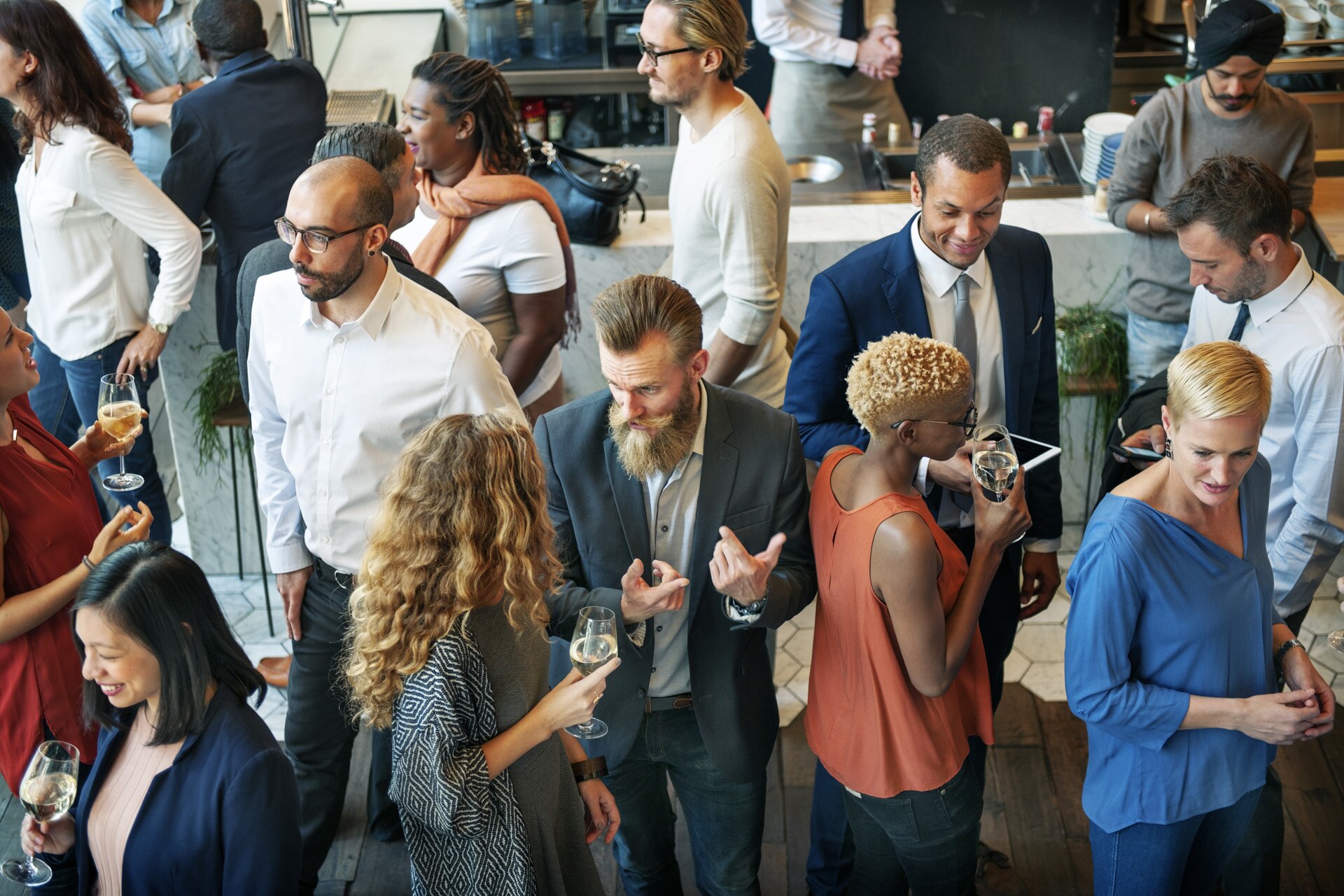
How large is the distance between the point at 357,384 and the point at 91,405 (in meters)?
1.57

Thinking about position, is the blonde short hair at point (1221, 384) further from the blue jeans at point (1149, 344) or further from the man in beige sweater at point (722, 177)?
the blue jeans at point (1149, 344)

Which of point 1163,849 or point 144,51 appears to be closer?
point 1163,849

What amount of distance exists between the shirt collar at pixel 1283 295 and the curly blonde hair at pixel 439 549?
67.7 inches

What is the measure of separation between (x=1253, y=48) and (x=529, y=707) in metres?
2.72

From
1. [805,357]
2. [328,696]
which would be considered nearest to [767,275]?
[805,357]

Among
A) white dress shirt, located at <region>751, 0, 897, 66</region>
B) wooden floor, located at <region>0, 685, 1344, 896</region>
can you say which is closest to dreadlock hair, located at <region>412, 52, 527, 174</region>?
wooden floor, located at <region>0, 685, 1344, 896</region>

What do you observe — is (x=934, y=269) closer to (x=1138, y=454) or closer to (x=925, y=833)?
(x=1138, y=454)

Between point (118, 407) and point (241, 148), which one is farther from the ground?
point (241, 148)

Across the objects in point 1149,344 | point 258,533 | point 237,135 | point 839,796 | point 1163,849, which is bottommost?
point 258,533

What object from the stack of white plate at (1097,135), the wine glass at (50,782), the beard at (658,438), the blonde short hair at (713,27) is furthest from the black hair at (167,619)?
the stack of white plate at (1097,135)

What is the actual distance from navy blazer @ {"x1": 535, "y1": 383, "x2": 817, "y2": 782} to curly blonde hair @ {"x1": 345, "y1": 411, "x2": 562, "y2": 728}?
0.92ft

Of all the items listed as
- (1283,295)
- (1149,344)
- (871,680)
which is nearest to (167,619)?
(871,680)

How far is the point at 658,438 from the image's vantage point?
2.23 m

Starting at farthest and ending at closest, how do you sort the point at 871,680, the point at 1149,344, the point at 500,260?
the point at 1149,344
the point at 500,260
the point at 871,680
